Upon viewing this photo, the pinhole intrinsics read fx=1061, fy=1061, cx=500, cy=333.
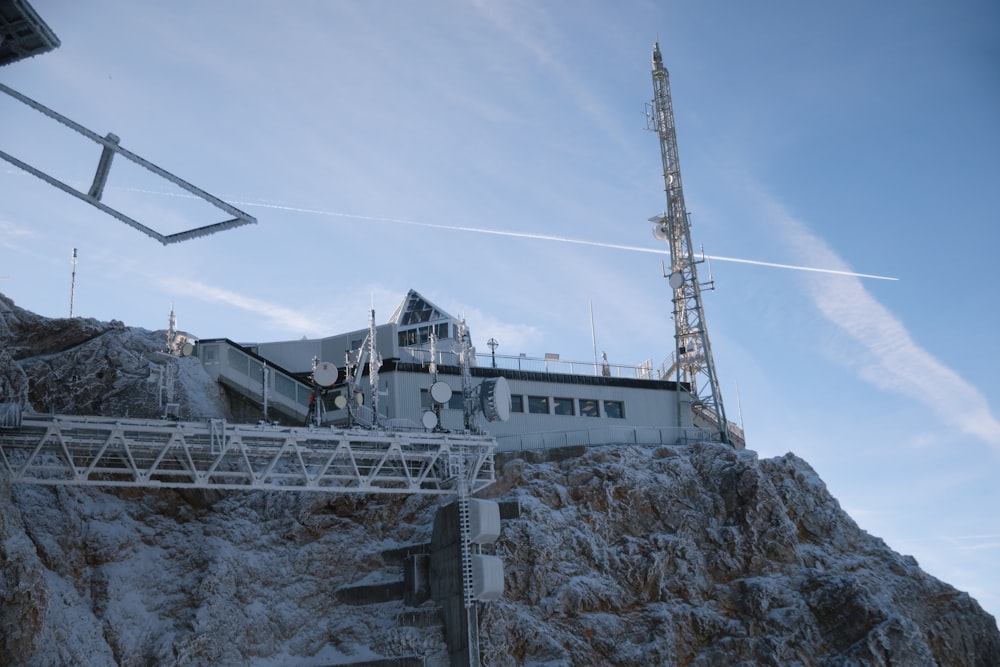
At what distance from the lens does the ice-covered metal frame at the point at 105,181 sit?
33.2 m

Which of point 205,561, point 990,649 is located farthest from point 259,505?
point 990,649

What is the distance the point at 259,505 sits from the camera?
52.1 meters

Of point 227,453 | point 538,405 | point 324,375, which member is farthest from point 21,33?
point 538,405

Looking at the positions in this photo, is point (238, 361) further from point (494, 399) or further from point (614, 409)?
point (614, 409)

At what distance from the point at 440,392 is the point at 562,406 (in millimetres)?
16076

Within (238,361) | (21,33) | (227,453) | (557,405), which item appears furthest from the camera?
(557,405)

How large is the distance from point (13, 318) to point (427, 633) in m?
28.7

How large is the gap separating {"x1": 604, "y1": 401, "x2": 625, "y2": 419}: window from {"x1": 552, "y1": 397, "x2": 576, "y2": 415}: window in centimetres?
250

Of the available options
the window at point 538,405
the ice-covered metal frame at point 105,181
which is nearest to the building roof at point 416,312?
the window at point 538,405

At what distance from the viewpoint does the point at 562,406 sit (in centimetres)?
6341

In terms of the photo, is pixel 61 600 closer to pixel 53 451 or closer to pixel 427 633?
pixel 53 451

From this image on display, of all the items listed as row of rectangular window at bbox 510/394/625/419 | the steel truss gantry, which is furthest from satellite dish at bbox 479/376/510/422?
row of rectangular window at bbox 510/394/625/419

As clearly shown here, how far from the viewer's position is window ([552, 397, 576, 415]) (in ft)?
207

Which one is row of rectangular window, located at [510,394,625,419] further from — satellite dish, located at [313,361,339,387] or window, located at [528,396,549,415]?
satellite dish, located at [313,361,339,387]
